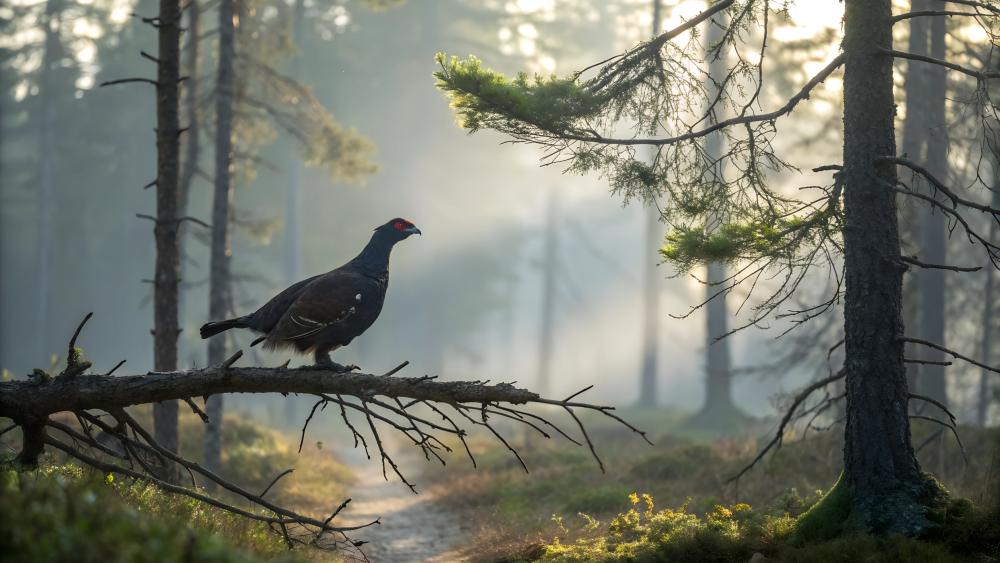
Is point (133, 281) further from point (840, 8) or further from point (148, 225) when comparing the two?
point (840, 8)

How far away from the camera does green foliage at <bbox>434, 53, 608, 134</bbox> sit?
25.6 ft

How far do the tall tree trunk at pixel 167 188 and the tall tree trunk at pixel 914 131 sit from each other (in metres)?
12.6

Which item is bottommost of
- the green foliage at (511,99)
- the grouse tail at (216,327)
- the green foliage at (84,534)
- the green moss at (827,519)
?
the green moss at (827,519)

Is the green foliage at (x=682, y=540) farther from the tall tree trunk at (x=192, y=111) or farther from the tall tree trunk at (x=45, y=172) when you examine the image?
the tall tree trunk at (x=45, y=172)

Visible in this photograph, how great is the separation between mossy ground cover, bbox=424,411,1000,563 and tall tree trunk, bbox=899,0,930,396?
2.92 m

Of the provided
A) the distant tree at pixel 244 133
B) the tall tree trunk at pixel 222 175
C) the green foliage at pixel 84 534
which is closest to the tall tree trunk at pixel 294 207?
the distant tree at pixel 244 133

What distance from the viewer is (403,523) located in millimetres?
12602

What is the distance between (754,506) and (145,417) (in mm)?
11562

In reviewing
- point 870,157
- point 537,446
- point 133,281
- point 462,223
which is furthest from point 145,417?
point 133,281

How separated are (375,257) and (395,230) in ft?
1.45

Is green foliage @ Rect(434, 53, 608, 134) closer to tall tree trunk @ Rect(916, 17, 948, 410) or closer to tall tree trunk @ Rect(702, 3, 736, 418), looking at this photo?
tall tree trunk @ Rect(916, 17, 948, 410)

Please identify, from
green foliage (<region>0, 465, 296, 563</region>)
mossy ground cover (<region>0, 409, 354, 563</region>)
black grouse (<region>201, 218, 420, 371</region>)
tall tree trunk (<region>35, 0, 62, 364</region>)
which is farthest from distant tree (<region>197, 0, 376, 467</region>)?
tall tree trunk (<region>35, 0, 62, 364</region>)

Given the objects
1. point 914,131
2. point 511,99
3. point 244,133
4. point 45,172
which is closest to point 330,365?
point 511,99

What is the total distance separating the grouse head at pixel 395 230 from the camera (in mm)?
8500
